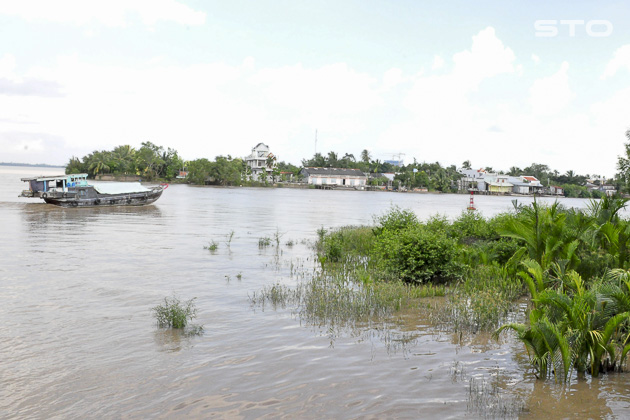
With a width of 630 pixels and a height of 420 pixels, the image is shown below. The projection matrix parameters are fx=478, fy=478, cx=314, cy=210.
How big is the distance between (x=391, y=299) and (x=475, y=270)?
10.5 feet

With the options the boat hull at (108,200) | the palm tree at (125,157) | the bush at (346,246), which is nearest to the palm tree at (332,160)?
the palm tree at (125,157)

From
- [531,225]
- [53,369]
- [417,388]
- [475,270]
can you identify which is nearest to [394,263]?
[475,270]

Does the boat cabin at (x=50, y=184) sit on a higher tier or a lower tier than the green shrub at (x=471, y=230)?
higher

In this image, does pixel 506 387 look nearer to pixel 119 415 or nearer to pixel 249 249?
pixel 119 415

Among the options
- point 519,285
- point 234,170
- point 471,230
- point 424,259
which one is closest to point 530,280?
point 519,285

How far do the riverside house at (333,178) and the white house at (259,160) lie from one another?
33.6 ft

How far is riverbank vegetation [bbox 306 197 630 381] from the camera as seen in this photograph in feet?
19.7

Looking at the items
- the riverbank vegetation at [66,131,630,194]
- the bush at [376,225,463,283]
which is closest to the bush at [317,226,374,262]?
the bush at [376,225,463,283]

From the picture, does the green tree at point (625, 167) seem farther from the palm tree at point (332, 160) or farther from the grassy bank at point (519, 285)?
the palm tree at point (332, 160)

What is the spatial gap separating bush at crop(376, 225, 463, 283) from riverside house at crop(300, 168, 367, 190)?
113m

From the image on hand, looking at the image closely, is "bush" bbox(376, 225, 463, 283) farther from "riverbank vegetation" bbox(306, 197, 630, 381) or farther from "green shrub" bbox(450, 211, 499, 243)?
"green shrub" bbox(450, 211, 499, 243)

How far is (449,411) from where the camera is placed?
5.38 m

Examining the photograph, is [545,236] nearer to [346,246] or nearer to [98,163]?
[346,246]

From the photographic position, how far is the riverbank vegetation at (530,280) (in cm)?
599
